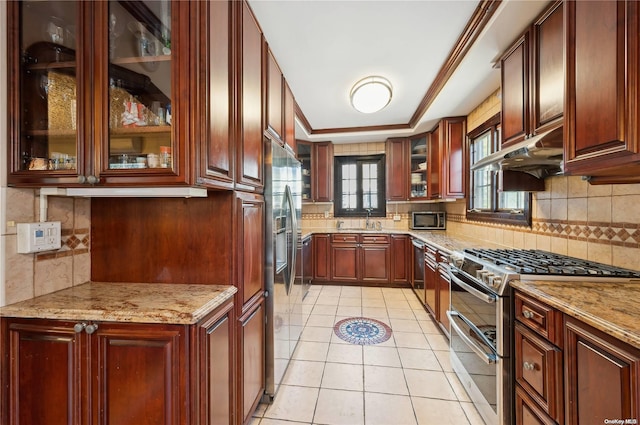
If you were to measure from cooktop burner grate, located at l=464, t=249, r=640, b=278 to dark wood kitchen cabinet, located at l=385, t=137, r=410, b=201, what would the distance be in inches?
101

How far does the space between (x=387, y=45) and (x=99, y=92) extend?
2033 mm

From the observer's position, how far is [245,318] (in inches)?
59.4

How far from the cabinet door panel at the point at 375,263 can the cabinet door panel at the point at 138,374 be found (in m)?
3.51

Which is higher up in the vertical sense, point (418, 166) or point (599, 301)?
point (418, 166)

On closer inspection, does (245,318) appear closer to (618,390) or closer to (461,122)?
(618,390)

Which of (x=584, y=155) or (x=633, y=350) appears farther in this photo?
(x=584, y=155)

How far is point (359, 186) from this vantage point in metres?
4.89

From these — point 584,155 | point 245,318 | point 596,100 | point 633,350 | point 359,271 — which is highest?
point 596,100

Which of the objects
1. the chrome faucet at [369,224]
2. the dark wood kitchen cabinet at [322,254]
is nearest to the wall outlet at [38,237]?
the dark wood kitchen cabinet at [322,254]

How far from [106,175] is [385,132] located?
3.79 m

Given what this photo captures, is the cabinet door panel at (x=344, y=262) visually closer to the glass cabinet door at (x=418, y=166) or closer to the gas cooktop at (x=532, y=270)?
the glass cabinet door at (x=418, y=166)

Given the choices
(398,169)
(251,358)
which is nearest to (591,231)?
(251,358)

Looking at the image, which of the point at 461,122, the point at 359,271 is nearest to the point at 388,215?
the point at 359,271

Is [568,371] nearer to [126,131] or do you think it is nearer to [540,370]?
[540,370]
